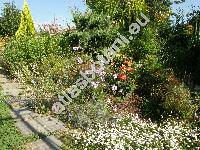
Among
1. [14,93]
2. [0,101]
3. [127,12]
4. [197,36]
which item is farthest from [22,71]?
[197,36]

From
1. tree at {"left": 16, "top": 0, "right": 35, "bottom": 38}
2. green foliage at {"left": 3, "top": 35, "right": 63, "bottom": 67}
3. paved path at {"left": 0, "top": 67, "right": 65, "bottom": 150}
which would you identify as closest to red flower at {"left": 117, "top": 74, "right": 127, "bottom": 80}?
paved path at {"left": 0, "top": 67, "right": 65, "bottom": 150}

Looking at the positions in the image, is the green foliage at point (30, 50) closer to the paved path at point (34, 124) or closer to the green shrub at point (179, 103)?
the paved path at point (34, 124)

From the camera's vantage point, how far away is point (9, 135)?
8336mm

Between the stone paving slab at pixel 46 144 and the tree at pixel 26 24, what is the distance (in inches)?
392

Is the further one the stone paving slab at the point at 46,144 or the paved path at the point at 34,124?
the paved path at the point at 34,124

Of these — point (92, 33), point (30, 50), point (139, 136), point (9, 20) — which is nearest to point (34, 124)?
point (139, 136)

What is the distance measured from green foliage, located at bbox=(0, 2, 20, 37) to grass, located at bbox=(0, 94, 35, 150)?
10618 mm

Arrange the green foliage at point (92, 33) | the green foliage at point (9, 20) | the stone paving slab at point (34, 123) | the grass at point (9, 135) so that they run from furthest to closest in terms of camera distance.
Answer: the green foliage at point (9, 20)
the green foliage at point (92, 33)
the stone paving slab at point (34, 123)
the grass at point (9, 135)

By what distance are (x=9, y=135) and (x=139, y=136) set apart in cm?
271

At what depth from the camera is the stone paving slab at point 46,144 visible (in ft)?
25.3

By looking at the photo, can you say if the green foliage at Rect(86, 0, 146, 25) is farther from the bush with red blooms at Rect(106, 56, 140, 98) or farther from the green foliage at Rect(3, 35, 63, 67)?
the bush with red blooms at Rect(106, 56, 140, 98)

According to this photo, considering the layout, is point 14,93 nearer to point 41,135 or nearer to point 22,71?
point 22,71

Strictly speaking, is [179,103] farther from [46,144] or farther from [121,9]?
[121,9]

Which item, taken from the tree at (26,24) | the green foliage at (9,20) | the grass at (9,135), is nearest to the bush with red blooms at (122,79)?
the grass at (9,135)
